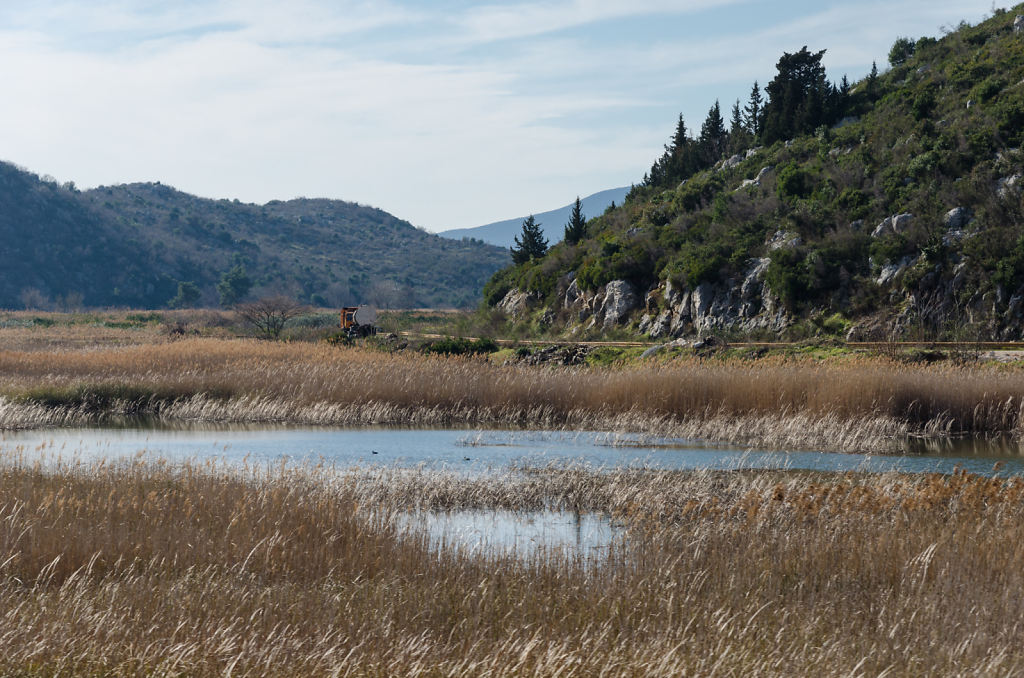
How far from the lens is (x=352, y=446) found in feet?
72.7

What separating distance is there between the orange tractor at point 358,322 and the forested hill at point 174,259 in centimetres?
7365

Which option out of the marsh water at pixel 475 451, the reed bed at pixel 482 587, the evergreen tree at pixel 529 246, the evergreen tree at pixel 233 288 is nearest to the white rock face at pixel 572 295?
the evergreen tree at pixel 529 246

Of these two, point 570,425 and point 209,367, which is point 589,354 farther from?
point 209,367

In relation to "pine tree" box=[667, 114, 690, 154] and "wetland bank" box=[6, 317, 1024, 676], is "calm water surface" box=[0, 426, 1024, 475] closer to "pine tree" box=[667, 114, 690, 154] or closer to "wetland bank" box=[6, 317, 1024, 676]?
"wetland bank" box=[6, 317, 1024, 676]

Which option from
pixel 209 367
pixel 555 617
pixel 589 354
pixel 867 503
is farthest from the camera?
pixel 589 354

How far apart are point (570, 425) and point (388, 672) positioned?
726 inches

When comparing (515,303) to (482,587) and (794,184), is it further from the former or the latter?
(482,587)

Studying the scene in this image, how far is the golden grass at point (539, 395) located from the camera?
23.4 metres

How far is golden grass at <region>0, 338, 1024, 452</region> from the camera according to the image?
23422 mm

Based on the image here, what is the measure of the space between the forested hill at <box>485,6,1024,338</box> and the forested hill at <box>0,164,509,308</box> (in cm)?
8397

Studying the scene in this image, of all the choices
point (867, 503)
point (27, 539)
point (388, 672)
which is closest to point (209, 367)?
point (27, 539)

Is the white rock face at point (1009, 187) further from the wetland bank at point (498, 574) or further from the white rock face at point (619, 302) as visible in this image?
the wetland bank at point (498, 574)

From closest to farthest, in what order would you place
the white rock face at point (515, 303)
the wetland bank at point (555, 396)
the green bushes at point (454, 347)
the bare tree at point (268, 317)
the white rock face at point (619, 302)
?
the wetland bank at point (555, 396) < the green bushes at point (454, 347) < the white rock face at point (619, 302) < the white rock face at point (515, 303) < the bare tree at point (268, 317)

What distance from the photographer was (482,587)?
9.67 meters
